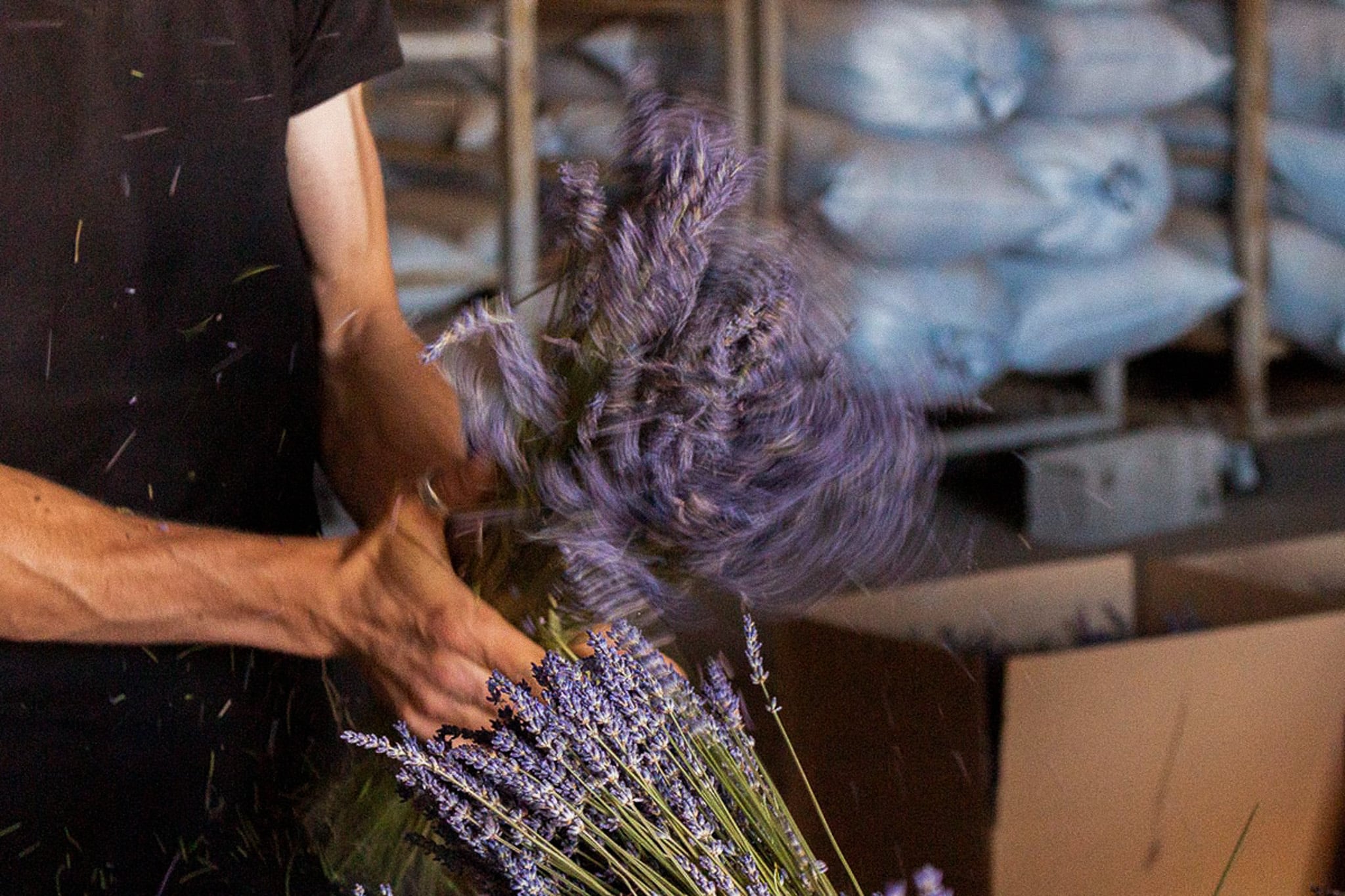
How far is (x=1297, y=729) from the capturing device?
650 millimetres

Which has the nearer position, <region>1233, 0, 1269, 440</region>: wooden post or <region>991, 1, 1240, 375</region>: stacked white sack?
<region>991, 1, 1240, 375</region>: stacked white sack

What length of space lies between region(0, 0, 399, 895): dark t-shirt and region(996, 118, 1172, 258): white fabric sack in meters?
1.79

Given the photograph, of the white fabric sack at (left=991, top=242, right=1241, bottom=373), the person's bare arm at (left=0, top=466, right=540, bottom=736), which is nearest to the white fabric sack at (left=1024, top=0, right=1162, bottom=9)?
the white fabric sack at (left=991, top=242, right=1241, bottom=373)

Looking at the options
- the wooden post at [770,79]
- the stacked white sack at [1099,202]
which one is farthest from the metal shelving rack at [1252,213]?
the wooden post at [770,79]

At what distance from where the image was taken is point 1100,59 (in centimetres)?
246

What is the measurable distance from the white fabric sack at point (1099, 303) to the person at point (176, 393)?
1.79 meters

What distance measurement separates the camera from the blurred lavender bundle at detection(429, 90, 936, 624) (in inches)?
16.7

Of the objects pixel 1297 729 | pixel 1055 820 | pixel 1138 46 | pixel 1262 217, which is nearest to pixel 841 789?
pixel 1055 820

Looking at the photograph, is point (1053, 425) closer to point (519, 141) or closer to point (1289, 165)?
point (1289, 165)

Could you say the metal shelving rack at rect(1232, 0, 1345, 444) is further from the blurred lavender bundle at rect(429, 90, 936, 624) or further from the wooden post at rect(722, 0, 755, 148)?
the blurred lavender bundle at rect(429, 90, 936, 624)

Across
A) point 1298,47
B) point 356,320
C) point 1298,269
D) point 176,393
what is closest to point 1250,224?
point 1298,269

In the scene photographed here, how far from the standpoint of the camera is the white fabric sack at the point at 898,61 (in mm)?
2303

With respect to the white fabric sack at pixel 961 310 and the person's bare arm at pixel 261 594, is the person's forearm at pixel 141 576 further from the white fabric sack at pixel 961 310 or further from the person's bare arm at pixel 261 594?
the white fabric sack at pixel 961 310

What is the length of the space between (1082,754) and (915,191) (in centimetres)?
177
